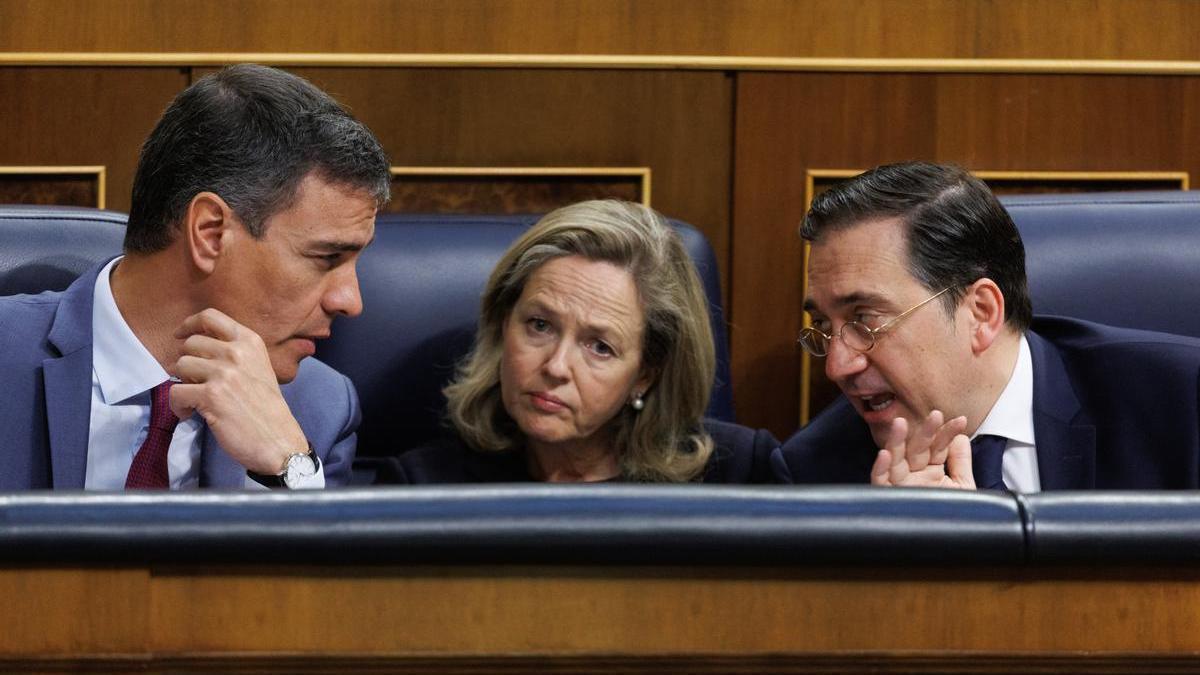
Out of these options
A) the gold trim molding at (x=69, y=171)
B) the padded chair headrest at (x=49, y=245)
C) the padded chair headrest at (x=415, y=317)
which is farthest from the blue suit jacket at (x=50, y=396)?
the gold trim molding at (x=69, y=171)

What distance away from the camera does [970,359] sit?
1.70 m

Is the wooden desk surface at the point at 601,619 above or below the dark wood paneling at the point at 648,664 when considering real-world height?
above

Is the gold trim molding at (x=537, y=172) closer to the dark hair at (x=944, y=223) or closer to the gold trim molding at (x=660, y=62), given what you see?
the gold trim molding at (x=660, y=62)

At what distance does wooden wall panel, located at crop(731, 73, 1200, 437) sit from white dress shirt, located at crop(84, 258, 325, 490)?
90 cm

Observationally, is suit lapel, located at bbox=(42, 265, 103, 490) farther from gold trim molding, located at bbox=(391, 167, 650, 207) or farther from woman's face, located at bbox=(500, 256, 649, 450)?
gold trim molding, located at bbox=(391, 167, 650, 207)

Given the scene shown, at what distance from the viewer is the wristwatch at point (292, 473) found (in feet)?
4.81

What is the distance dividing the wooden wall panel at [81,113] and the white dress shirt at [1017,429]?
1253mm

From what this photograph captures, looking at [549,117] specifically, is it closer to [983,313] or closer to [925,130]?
[925,130]

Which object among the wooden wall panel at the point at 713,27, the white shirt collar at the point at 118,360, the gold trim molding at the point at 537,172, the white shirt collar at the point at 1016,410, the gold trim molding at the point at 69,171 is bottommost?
the white shirt collar at the point at 1016,410

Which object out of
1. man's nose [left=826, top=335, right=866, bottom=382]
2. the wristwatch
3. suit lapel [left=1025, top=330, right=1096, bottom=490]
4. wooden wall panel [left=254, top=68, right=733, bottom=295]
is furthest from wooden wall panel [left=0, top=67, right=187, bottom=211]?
suit lapel [left=1025, top=330, right=1096, bottom=490]

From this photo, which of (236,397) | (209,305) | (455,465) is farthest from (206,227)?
(455,465)

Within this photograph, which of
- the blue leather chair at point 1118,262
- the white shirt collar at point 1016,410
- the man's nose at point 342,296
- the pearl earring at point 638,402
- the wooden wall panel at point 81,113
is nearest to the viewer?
the man's nose at point 342,296

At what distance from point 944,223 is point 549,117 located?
685 mm

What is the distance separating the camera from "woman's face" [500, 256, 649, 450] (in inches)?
72.0
